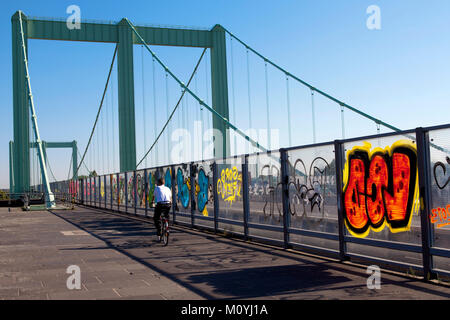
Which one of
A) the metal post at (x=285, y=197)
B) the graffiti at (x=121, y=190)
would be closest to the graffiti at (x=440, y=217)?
the metal post at (x=285, y=197)

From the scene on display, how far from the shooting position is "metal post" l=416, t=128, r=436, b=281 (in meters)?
6.20

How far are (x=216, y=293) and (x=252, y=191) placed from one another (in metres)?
5.16

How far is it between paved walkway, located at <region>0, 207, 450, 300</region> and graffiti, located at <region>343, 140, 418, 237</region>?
0.72 metres

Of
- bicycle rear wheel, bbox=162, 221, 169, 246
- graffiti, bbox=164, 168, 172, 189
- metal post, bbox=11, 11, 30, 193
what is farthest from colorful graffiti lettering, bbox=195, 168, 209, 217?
metal post, bbox=11, 11, 30, 193

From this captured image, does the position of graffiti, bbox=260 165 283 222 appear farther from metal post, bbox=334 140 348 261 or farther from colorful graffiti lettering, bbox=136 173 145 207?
colorful graffiti lettering, bbox=136 173 145 207

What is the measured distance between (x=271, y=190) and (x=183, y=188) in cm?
545

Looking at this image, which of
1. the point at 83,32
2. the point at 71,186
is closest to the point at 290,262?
the point at 83,32

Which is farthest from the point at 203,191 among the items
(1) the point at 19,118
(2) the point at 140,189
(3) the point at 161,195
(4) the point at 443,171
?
(1) the point at 19,118

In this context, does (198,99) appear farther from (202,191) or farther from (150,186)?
(202,191)

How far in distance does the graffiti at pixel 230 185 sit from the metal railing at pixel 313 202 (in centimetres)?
2

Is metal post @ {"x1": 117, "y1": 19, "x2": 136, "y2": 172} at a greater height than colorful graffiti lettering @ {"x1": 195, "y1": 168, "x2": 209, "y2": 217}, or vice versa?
metal post @ {"x1": 117, "y1": 19, "x2": 136, "y2": 172}

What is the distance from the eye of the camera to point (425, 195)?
20.5ft

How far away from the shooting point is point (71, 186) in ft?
132

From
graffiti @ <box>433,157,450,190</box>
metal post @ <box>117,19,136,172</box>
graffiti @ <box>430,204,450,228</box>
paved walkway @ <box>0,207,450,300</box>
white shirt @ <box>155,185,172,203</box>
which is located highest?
metal post @ <box>117,19,136,172</box>
